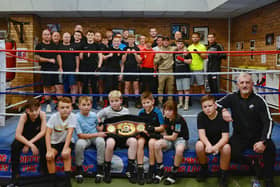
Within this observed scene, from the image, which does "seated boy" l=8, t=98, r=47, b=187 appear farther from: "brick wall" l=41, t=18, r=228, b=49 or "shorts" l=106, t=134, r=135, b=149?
"brick wall" l=41, t=18, r=228, b=49

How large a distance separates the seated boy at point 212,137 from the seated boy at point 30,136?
1.33m

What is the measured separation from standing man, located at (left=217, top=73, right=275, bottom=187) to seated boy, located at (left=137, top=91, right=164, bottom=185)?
1.88 feet

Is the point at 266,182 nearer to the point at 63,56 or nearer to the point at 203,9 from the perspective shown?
the point at 63,56

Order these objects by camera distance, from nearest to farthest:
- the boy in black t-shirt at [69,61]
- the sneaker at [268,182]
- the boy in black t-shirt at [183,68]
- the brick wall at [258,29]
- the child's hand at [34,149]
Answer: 1. the sneaker at [268,182]
2. the child's hand at [34,149]
3. the boy in black t-shirt at [69,61]
4. the boy in black t-shirt at [183,68]
5. the brick wall at [258,29]

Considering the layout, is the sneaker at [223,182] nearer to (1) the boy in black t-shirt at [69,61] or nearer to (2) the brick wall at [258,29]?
(1) the boy in black t-shirt at [69,61]

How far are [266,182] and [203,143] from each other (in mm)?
571

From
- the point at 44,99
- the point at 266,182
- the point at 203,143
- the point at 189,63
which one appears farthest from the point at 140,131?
the point at 44,99

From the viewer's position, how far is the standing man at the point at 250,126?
227 centimetres

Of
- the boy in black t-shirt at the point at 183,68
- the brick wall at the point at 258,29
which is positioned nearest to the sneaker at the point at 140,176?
the boy in black t-shirt at the point at 183,68

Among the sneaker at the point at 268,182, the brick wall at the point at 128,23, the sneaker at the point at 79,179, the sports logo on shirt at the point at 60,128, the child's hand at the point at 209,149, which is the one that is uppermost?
the brick wall at the point at 128,23

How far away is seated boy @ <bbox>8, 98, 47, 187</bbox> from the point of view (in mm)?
2387

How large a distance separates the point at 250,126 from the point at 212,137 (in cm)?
32

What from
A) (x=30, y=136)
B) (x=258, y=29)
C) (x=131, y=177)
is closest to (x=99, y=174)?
(x=131, y=177)

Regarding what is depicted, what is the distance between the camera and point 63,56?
4238 mm
